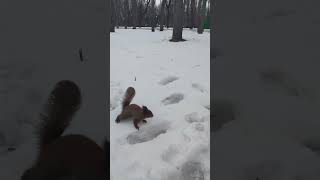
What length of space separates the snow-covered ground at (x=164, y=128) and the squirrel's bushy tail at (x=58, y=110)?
4.08 ft

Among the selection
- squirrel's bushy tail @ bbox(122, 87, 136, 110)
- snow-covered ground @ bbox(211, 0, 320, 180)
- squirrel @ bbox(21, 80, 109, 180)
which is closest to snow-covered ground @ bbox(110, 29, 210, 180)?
squirrel's bushy tail @ bbox(122, 87, 136, 110)

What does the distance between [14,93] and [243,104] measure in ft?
1.75

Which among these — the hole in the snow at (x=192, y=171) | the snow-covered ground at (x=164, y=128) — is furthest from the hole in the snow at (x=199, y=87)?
the hole in the snow at (x=192, y=171)

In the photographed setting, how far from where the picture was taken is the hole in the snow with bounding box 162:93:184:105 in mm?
3233

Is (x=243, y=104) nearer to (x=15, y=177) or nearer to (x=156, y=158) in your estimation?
(x=15, y=177)

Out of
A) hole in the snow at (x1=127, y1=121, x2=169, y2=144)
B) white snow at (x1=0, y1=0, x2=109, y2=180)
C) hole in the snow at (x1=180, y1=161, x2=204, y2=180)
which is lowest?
hole in the snow at (x1=180, y1=161, x2=204, y2=180)

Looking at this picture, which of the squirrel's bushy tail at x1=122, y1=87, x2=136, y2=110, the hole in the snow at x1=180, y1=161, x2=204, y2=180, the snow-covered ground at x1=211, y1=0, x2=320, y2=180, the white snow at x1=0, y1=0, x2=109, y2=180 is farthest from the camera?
the squirrel's bushy tail at x1=122, y1=87, x2=136, y2=110

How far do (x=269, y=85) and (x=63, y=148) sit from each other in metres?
0.56

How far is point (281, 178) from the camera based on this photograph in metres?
1.20

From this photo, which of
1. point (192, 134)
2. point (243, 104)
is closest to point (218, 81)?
point (243, 104)

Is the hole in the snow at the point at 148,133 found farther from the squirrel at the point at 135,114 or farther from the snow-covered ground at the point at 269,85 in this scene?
the snow-covered ground at the point at 269,85

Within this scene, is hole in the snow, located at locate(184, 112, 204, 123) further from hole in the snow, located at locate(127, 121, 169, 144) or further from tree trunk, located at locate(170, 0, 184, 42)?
tree trunk, located at locate(170, 0, 184, 42)

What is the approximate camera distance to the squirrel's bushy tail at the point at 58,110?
46 centimetres

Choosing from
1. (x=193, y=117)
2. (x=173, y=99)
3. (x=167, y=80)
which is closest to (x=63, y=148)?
(x=193, y=117)
